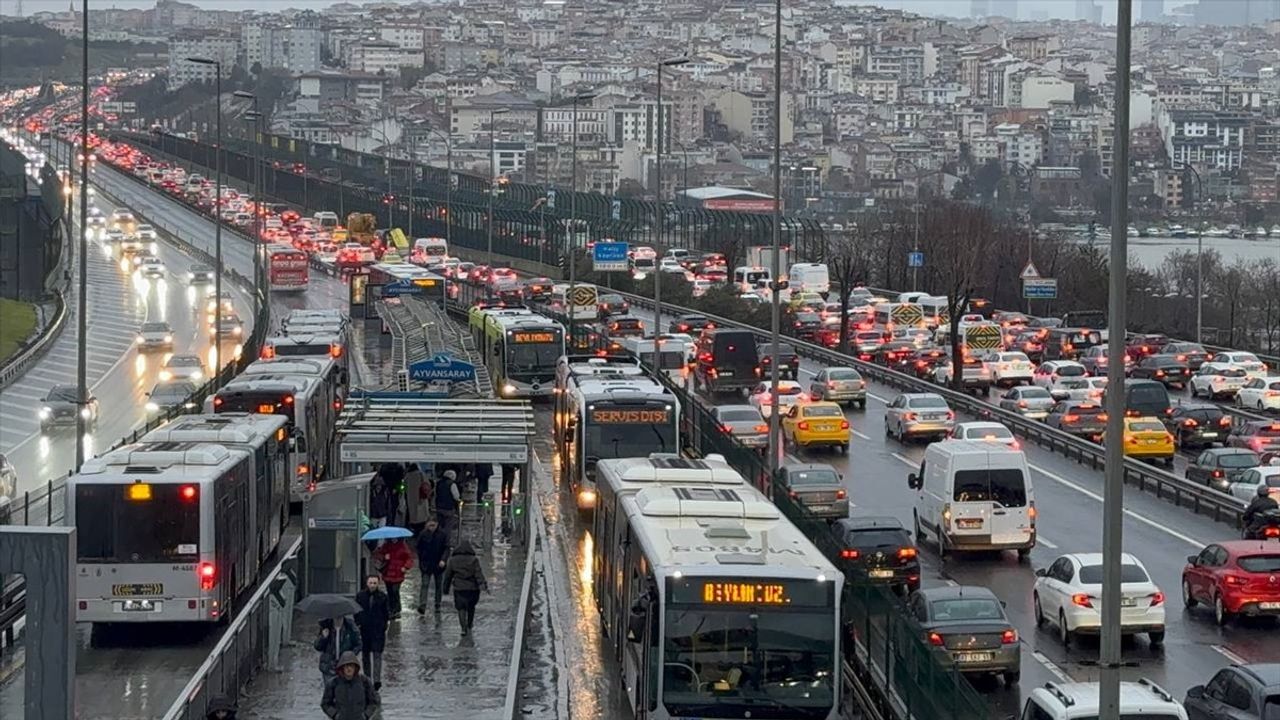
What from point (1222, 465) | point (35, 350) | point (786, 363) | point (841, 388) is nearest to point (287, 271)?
point (35, 350)

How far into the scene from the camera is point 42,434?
50156 millimetres

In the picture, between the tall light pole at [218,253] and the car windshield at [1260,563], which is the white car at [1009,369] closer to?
the tall light pole at [218,253]

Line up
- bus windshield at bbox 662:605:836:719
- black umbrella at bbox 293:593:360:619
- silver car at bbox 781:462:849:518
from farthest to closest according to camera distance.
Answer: silver car at bbox 781:462:849:518, black umbrella at bbox 293:593:360:619, bus windshield at bbox 662:605:836:719

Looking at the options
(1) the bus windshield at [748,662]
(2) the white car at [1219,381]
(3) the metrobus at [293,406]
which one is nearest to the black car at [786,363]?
(2) the white car at [1219,381]

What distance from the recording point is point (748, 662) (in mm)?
16984

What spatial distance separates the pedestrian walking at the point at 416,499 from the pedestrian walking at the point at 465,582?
4.64 metres

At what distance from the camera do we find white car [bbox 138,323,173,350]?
232 feet

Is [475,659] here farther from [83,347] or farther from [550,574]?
[83,347]

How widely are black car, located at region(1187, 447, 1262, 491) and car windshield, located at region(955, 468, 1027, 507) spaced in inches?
317

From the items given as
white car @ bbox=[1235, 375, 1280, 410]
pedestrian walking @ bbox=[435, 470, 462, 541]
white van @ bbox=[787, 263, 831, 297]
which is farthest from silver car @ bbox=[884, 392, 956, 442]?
white van @ bbox=[787, 263, 831, 297]

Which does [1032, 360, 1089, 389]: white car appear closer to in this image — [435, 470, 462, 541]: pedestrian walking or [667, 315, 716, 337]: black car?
[667, 315, 716, 337]: black car

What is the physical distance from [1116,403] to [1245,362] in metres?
44.5

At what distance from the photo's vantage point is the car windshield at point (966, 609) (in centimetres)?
2192

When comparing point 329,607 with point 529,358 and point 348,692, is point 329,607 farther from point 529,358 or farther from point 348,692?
point 529,358
